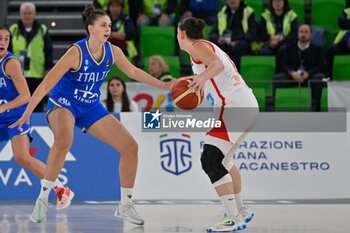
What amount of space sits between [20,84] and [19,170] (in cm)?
241

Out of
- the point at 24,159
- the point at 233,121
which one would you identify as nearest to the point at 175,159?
the point at 24,159

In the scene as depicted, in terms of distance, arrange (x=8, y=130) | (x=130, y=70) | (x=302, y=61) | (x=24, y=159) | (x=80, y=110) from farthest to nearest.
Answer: (x=302, y=61) → (x=8, y=130) → (x=24, y=159) → (x=130, y=70) → (x=80, y=110)

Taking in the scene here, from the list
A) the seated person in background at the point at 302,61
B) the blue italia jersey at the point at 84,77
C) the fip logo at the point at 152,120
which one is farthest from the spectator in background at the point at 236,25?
the blue italia jersey at the point at 84,77

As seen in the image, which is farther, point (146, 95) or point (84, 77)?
point (146, 95)

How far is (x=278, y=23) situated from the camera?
38.3 feet

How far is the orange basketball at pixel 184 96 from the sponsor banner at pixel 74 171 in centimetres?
335

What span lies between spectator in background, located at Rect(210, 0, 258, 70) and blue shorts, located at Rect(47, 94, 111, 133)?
522 cm

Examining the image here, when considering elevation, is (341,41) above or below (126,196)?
above

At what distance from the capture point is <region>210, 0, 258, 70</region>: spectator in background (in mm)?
11422

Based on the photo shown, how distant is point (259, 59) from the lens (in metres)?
11.1

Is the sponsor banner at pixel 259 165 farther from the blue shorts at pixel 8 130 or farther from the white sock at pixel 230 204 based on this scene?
the white sock at pixel 230 204

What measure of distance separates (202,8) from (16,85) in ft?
19.3

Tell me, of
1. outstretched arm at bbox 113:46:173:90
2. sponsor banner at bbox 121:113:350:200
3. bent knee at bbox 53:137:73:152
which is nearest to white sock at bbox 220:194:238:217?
outstretched arm at bbox 113:46:173:90

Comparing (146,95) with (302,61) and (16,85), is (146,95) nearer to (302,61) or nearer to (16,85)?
(302,61)
